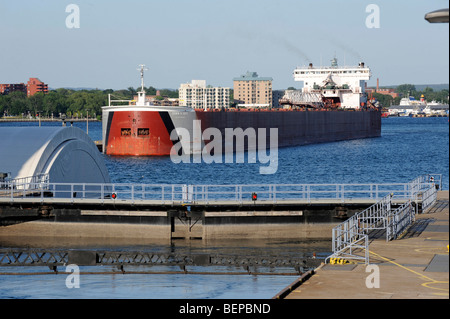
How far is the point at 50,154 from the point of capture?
41812 millimetres

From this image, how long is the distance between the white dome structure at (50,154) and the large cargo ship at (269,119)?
2060 inches

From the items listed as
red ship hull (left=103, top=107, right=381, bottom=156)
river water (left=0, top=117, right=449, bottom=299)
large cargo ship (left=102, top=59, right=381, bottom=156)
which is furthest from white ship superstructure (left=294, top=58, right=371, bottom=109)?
river water (left=0, top=117, right=449, bottom=299)

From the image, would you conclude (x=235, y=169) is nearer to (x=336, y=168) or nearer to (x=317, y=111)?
(x=336, y=168)

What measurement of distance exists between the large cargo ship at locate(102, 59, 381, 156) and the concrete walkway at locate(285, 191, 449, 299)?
71.6 meters

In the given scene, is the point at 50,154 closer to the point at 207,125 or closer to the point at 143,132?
the point at 143,132

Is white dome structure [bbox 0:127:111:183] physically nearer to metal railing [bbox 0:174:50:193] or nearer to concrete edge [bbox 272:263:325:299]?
metal railing [bbox 0:174:50:193]

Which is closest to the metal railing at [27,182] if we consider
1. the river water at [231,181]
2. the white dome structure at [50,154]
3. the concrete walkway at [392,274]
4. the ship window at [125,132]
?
the white dome structure at [50,154]

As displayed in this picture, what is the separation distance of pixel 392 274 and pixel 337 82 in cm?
14913

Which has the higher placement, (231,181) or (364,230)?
(364,230)

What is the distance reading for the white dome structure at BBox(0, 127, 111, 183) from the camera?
40.9 metres

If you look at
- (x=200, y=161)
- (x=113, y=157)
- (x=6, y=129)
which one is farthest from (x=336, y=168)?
(x=6, y=129)

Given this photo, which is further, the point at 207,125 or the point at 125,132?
the point at 207,125

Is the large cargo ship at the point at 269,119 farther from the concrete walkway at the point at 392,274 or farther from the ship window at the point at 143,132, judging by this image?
the concrete walkway at the point at 392,274

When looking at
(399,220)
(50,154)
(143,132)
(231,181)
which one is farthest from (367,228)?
(143,132)
